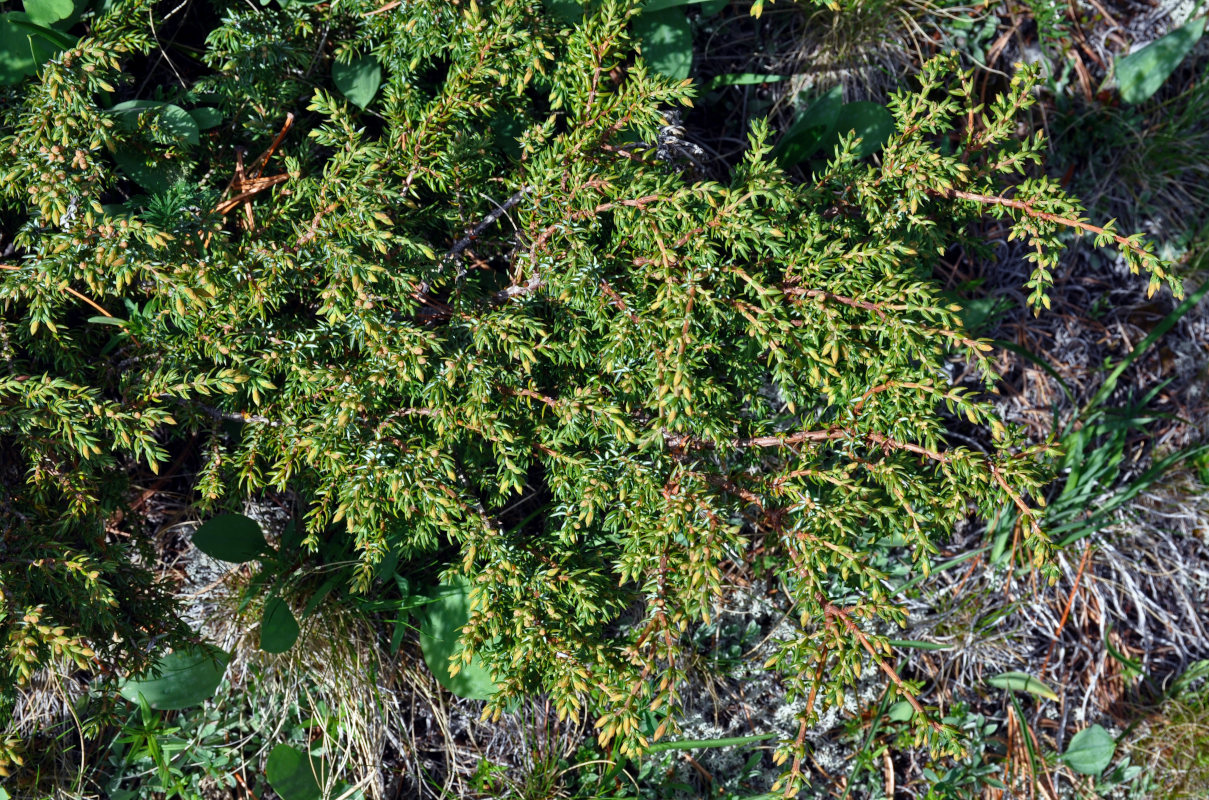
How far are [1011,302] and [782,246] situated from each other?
56.7 inches

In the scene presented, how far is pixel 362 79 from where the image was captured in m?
2.12

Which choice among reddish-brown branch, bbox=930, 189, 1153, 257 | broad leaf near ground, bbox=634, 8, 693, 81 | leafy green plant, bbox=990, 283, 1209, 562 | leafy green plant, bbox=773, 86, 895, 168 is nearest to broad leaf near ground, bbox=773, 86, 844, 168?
leafy green plant, bbox=773, 86, 895, 168

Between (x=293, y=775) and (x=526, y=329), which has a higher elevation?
(x=526, y=329)

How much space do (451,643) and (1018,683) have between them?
6.35 feet

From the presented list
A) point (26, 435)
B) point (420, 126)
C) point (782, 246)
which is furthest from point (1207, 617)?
point (26, 435)

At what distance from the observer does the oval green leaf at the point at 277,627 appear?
7.07 ft

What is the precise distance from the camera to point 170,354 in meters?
1.93

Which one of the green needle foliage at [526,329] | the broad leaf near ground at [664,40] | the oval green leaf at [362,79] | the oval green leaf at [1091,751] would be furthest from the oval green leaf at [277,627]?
the oval green leaf at [1091,751]

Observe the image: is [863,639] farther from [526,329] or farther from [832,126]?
[832,126]

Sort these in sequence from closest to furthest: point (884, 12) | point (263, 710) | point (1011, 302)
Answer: point (263, 710) < point (884, 12) < point (1011, 302)

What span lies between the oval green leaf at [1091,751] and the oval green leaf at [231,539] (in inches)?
107

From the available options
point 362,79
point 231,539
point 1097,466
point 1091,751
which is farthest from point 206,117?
point 1091,751

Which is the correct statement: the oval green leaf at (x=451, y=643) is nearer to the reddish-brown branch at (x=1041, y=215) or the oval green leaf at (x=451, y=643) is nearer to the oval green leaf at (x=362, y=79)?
the oval green leaf at (x=362, y=79)

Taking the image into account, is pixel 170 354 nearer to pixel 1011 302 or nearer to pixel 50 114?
pixel 50 114
